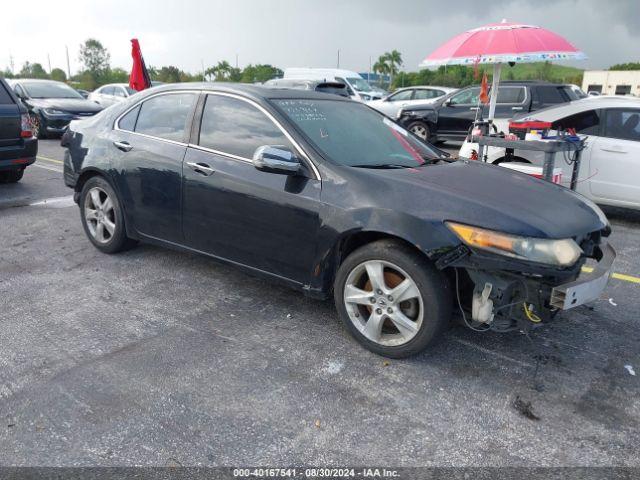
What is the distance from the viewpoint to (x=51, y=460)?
238cm

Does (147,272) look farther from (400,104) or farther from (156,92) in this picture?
(400,104)

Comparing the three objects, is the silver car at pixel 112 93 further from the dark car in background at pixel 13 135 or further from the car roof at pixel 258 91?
the car roof at pixel 258 91

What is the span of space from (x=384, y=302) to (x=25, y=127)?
6516 millimetres

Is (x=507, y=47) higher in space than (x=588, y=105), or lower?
higher

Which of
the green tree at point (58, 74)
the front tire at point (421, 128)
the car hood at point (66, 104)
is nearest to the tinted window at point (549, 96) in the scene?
the front tire at point (421, 128)

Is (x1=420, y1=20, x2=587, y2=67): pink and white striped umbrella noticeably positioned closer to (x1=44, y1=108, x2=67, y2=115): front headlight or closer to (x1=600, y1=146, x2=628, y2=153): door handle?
(x1=600, y1=146, x2=628, y2=153): door handle

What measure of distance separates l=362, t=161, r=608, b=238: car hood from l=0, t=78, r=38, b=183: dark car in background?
602 cm

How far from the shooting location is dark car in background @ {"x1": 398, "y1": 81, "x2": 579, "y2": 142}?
12.0m

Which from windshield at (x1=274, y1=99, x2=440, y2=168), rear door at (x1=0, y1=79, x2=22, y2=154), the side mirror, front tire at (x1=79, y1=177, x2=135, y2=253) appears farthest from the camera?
rear door at (x1=0, y1=79, x2=22, y2=154)

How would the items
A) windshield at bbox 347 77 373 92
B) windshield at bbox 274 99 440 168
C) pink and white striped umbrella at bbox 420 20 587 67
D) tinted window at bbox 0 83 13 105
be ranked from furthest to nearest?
windshield at bbox 347 77 373 92, tinted window at bbox 0 83 13 105, pink and white striped umbrella at bbox 420 20 587 67, windshield at bbox 274 99 440 168

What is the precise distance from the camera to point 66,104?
13.6m

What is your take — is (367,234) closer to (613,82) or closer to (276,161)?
(276,161)

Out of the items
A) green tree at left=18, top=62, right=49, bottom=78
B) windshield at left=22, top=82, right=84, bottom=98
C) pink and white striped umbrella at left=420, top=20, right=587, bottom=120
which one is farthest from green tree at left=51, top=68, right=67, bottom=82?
pink and white striped umbrella at left=420, top=20, right=587, bottom=120

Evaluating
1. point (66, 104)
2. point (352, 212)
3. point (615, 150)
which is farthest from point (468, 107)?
point (352, 212)
